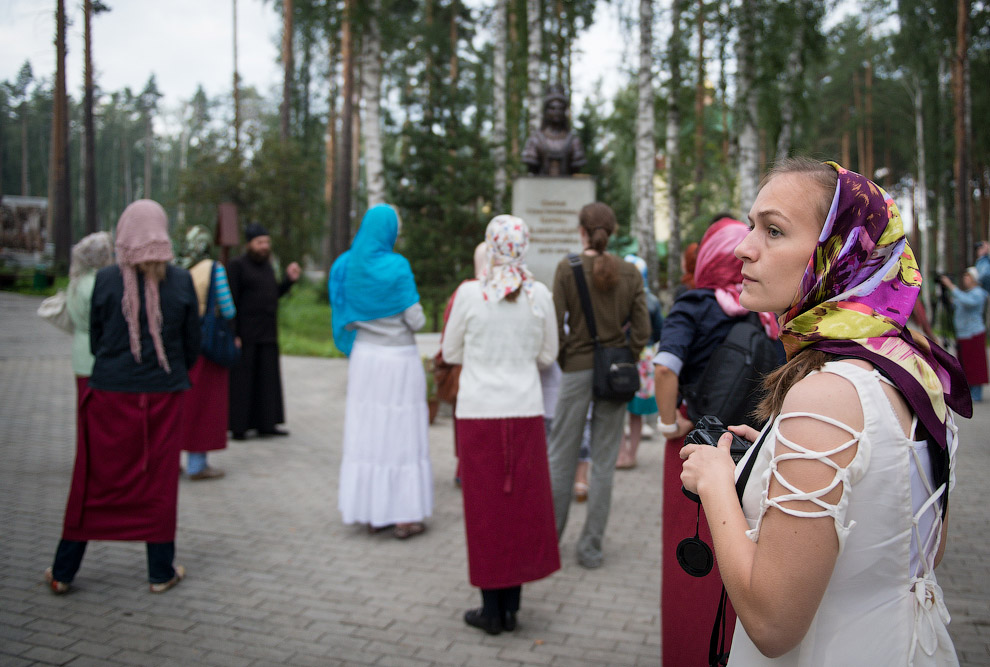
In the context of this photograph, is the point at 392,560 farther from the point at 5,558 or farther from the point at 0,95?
the point at 0,95

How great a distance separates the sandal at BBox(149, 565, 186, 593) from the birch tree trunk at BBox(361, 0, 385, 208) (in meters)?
10.5

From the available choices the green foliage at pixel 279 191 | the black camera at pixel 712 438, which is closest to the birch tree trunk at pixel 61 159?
the green foliage at pixel 279 191

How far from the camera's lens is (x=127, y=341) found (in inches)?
168

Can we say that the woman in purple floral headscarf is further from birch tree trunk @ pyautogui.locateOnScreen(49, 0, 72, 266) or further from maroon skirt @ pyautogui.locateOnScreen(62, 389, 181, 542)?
birch tree trunk @ pyautogui.locateOnScreen(49, 0, 72, 266)

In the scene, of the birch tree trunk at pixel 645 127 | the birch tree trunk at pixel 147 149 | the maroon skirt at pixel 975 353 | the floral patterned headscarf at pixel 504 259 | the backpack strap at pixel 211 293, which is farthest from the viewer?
the birch tree trunk at pixel 147 149

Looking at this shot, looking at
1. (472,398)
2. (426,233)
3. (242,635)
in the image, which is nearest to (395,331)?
(472,398)

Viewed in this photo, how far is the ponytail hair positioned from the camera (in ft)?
15.3

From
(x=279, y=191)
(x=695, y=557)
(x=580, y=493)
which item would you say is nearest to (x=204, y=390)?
(x=580, y=493)

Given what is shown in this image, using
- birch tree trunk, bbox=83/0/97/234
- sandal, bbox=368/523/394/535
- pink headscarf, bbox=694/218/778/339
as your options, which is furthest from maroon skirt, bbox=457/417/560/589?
birch tree trunk, bbox=83/0/97/234

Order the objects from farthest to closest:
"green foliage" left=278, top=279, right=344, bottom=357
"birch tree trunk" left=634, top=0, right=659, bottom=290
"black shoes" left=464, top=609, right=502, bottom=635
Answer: "green foliage" left=278, top=279, right=344, bottom=357 < "birch tree trunk" left=634, top=0, right=659, bottom=290 < "black shoes" left=464, top=609, right=502, bottom=635

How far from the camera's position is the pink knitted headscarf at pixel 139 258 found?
4.24 m

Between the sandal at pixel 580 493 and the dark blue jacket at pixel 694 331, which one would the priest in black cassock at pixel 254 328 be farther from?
the dark blue jacket at pixel 694 331

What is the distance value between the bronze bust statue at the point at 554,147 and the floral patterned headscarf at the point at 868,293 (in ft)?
32.5

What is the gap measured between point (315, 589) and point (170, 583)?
0.89 metres
